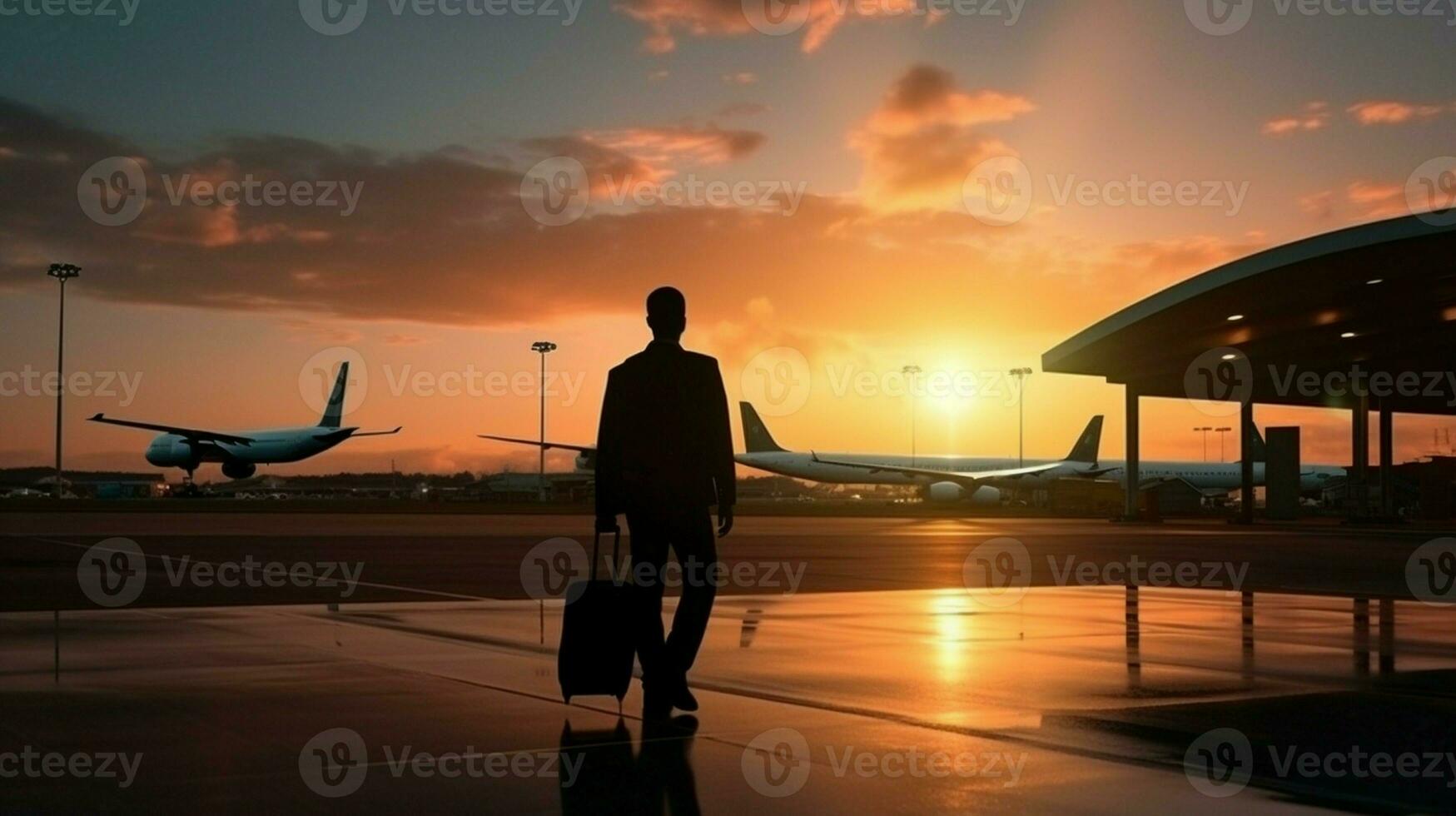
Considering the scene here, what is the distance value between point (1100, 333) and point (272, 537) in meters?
22.9

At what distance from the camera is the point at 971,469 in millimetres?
92812

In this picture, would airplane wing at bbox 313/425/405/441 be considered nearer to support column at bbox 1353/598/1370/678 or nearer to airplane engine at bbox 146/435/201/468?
airplane engine at bbox 146/435/201/468

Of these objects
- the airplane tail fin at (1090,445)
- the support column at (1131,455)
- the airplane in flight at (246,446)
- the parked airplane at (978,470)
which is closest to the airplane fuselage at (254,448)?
the airplane in flight at (246,446)

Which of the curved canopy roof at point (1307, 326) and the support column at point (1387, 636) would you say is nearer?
the support column at point (1387, 636)

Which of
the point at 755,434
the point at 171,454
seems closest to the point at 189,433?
the point at 171,454

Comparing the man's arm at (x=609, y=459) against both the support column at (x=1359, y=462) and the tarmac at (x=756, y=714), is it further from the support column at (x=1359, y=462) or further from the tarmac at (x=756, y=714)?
the support column at (x=1359, y=462)

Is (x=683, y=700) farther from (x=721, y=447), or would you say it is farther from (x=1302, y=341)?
(x=1302, y=341)

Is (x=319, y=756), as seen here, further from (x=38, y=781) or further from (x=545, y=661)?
(x=545, y=661)

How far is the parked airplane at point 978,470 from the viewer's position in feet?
256

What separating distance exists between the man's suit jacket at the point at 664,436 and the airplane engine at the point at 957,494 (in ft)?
230

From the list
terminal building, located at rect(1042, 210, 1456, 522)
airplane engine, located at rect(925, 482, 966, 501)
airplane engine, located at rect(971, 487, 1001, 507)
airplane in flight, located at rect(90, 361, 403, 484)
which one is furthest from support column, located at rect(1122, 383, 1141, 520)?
airplane in flight, located at rect(90, 361, 403, 484)

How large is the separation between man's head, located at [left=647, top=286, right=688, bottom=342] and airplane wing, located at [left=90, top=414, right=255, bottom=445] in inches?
3069

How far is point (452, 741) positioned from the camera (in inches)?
214

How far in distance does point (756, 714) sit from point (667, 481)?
3.61 ft
